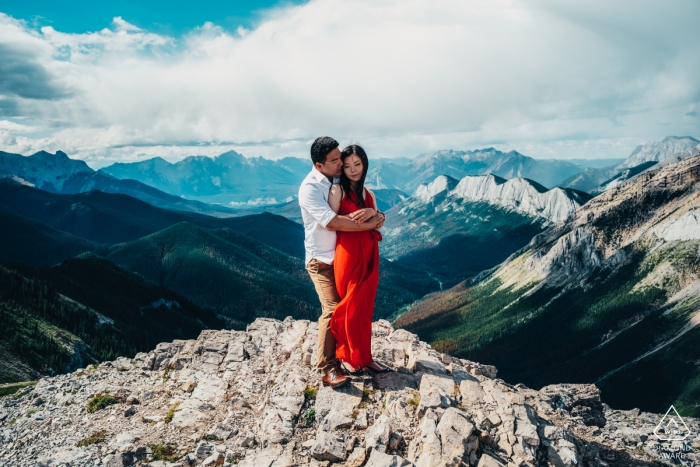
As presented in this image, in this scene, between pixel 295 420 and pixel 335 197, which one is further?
pixel 295 420

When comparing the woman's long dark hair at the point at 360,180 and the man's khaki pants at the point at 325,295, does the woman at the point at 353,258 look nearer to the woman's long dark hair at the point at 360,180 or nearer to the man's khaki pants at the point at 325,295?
the woman's long dark hair at the point at 360,180

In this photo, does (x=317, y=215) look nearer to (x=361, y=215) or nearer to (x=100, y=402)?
(x=361, y=215)

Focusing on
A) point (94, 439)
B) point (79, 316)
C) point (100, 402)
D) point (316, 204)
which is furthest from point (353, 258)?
point (79, 316)

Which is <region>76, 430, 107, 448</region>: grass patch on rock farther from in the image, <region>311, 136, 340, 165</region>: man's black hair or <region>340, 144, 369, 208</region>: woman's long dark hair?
<region>311, 136, 340, 165</region>: man's black hair

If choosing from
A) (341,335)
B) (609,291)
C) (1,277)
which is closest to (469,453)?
(341,335)

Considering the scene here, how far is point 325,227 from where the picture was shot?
47.0 ft

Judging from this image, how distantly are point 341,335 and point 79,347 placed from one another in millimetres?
86356

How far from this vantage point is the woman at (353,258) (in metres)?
14.4

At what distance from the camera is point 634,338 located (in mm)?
149750

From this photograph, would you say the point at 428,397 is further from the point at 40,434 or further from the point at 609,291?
the point at 609,291

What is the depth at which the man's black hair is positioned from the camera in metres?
13.9

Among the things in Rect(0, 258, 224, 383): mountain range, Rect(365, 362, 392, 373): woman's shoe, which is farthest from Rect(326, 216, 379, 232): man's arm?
Rect(0, 258, 224, 383): mountain range

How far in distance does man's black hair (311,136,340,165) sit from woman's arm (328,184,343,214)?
3.27 ft

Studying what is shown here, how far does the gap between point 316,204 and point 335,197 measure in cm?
82
